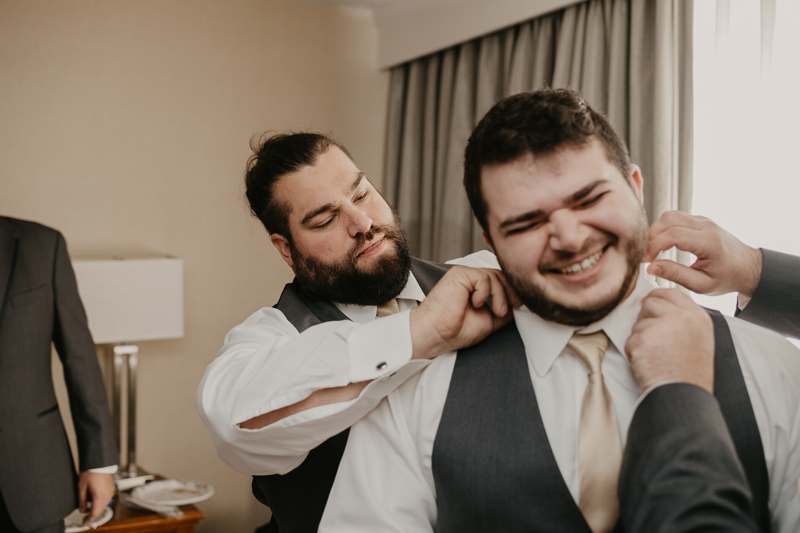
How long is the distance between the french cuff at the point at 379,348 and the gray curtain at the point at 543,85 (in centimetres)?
147

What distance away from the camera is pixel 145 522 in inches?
98.7

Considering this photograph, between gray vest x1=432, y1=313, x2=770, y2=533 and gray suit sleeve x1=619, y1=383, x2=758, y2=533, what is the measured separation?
11cm

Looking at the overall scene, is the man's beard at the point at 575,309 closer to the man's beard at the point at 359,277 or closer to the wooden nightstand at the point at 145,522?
→ the man's beard at the point at 359,277

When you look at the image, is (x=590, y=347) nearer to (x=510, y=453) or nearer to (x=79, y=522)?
(x=510, y=453)

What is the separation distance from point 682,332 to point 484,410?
0.33 meters

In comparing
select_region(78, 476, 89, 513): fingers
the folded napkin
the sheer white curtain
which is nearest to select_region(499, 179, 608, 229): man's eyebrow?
the sheer white curtain

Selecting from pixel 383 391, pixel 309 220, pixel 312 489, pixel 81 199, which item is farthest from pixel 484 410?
pixel 81 199

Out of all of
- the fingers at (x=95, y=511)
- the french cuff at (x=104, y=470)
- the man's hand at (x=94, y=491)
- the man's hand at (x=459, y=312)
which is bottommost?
the fingers at (x=95, y=511)

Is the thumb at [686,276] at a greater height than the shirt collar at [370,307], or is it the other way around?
the thumb at [686,276]

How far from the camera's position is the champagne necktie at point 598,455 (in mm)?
931

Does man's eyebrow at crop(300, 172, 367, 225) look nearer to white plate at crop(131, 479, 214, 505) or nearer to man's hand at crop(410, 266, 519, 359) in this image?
man's hand at crop(410, 266, 519, 359)

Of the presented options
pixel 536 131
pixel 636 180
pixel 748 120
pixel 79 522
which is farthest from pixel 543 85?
pixel 79 522

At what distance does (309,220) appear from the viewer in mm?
1641

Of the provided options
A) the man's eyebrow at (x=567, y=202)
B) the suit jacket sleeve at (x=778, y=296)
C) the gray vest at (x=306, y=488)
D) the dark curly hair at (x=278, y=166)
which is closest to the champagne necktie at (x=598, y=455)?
the man's eyebrow at (x=567, y=202)
